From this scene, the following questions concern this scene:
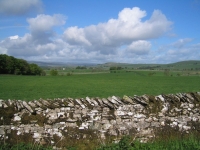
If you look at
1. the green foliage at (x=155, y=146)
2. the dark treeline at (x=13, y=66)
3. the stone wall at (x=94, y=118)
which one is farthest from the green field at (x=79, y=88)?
the dark treeline at (x=13, y=66)

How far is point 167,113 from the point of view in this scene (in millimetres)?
5172

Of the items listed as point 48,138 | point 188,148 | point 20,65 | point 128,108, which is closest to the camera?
point 188,148

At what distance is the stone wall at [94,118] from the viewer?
14.4 ft

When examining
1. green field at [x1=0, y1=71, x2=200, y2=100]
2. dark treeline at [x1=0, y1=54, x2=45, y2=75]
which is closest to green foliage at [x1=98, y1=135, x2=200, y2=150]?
green field at [x1=0, y1=71, x2=200, y2=100]

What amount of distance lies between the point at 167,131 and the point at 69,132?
2568mm

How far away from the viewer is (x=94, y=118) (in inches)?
191

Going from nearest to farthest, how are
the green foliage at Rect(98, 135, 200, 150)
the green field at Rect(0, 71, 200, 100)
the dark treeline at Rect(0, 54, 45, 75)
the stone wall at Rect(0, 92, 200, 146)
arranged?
the green foliage at Rect(98, 135, 200, 150)
the stone wall at Rect(0, 92, 200, 146)
the green field at Rect(0, 71, 200, 100)
the dark treeline at Rect(0, 54, 45, 75)

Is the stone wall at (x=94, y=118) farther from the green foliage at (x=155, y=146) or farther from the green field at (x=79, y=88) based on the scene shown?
the green field at (x=79, y=88)

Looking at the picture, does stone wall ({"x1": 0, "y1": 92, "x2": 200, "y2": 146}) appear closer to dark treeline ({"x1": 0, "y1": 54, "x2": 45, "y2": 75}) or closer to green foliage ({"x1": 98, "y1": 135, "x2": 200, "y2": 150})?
green foliage ({"x1": 98, "y1": 135, "x2": 200, "y2": 150})

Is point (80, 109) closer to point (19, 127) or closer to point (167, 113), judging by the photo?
point (19, 127)

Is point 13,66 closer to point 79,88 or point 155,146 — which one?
point 79,88

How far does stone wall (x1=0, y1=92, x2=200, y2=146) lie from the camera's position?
440 centimetres

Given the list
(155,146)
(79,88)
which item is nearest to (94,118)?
(155,146)

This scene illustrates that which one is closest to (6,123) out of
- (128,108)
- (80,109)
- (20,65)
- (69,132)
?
(69,132)
